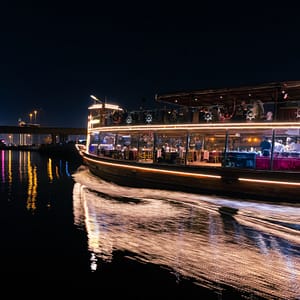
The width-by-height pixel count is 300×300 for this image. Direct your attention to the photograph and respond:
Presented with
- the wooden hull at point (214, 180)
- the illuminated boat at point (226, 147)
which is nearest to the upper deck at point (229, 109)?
the illuminated boat at point (226, 147)

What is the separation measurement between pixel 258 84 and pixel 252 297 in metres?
11.4

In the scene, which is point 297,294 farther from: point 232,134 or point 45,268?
point 232,134

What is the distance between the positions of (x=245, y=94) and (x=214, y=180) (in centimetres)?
527

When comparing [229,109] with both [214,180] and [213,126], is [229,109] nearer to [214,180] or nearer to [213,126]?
[213,126]

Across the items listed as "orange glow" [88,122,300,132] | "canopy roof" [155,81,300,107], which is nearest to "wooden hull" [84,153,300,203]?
"orange glow" [88,122,300,132]

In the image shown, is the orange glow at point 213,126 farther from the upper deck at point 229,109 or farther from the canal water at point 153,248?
the canal water at point 153,248

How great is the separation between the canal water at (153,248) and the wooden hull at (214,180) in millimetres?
683

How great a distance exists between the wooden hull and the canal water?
2.24 ft

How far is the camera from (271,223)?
38.2 feet

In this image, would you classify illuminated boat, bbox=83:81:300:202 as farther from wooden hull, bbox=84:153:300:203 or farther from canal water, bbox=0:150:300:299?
canal water, bbox=0:150:300:299

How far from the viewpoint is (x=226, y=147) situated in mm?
16562

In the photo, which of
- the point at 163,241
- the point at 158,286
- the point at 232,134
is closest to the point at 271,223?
the point at 163,241

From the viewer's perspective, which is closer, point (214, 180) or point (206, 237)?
point (206, 237)

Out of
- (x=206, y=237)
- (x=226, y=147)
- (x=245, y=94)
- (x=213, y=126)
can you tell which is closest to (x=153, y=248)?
(x=206, y=237)
